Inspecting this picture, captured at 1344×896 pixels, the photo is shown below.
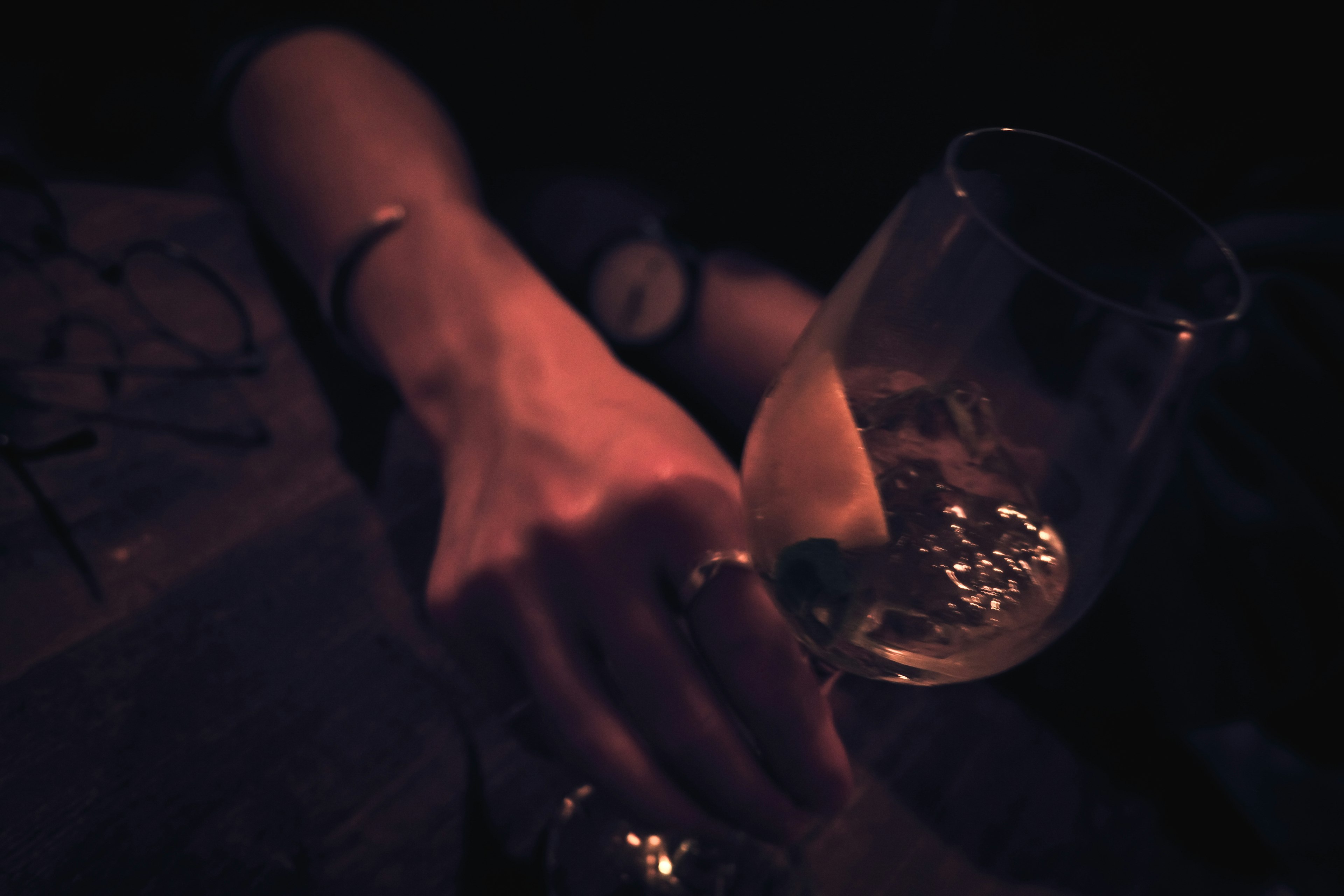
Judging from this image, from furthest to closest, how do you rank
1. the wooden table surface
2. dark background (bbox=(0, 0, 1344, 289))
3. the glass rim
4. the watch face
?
the watch face → dark background (bbox=(0, 0, 1344, 289)) → the wooden table surface → the glass rim

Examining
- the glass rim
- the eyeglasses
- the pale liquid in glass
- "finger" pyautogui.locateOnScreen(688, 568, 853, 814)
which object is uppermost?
the glass rim

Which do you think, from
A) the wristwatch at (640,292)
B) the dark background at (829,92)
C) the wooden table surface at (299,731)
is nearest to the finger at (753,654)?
the wooden table surface at (299,731)

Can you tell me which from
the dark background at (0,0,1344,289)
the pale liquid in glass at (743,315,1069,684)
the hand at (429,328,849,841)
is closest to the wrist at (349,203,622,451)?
the hand at (429,328,849,841)

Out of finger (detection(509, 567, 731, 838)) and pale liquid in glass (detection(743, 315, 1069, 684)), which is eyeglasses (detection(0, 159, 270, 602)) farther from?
pale liquid in glass (detection(743, 315, 1069, 684))

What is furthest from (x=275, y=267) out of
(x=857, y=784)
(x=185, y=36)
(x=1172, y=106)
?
(x=185, y=36)

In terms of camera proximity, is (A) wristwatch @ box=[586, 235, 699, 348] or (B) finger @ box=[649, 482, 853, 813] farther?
(A) wristwatch @ box=[586, 235, 699, 348]

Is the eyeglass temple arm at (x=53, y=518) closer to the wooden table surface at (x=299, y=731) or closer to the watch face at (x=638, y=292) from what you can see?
the wooden table surface at (x=299, y=731)

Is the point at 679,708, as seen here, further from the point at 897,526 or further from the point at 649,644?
the point at 897,526

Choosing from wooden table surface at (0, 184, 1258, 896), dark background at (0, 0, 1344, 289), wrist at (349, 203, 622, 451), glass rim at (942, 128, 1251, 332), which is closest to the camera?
glass rim at (942, 128, 1251, 332)
